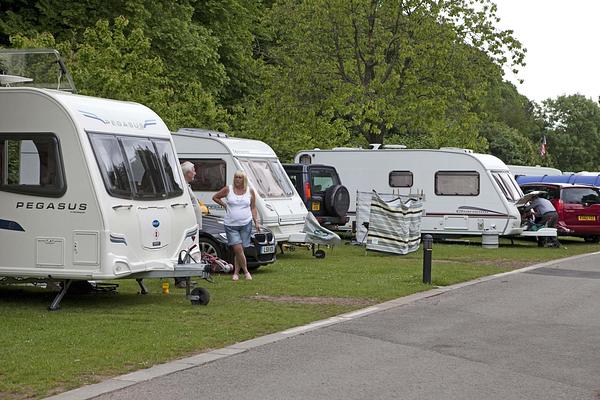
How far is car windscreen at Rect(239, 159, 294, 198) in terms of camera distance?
2206cm

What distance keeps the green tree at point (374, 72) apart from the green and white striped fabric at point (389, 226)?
11037mm

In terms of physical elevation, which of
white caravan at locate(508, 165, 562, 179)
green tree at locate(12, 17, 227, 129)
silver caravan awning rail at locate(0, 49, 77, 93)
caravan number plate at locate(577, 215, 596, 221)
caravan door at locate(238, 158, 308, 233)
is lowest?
caravan number plate at locate(577, 215, 596, 221)

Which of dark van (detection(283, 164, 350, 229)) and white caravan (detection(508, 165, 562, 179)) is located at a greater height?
white caravan (detection(508, 165, 562, 179))

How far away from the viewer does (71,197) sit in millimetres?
13086

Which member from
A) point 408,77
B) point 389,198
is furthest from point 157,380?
point 408,77

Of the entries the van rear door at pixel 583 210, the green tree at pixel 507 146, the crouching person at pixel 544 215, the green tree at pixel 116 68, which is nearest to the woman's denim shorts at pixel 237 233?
the green tree at pixel 116 68

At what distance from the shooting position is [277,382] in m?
9.00

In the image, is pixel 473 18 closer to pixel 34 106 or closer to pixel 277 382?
pixel 34 106

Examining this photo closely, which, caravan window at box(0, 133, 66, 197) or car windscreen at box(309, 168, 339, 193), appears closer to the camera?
caravan window at box(0, 133, 66, 197)

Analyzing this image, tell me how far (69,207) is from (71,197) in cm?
13

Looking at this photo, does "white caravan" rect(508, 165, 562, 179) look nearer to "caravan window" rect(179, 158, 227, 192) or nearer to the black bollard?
"caravan window" rect(179, 158, 227, 192)

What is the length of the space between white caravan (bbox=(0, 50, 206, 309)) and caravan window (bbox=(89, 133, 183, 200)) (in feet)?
0.06

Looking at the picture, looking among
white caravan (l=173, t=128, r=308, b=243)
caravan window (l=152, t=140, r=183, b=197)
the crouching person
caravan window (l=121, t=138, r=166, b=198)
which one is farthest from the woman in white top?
the crouching person

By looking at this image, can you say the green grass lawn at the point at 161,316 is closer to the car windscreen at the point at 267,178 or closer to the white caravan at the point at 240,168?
the white caravan at the point at 240,168
